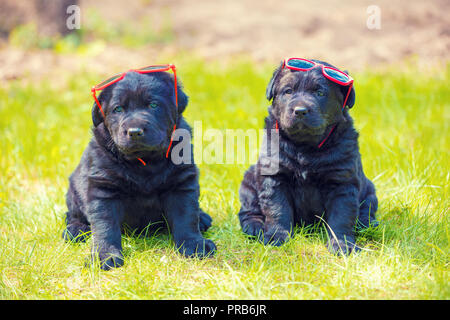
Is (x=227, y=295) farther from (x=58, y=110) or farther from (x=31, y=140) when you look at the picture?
(x=58, y=110)

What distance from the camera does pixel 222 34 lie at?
884 cm

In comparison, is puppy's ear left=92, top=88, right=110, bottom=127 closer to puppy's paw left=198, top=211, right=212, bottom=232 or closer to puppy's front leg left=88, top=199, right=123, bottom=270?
puppy's front leg left=88, top=199, right=123, bottom=270

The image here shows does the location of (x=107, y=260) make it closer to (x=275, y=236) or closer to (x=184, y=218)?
(x=184, y=218)

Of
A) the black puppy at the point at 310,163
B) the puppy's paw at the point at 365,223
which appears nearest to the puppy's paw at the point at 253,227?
the black puppy at the point at 310,163

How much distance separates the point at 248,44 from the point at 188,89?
211 centimetres

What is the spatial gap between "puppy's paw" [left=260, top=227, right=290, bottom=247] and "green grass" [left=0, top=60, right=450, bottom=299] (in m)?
0.06

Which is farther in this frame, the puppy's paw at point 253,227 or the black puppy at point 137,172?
the puppy's paw at point 253,227

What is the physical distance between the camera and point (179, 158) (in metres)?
3.43

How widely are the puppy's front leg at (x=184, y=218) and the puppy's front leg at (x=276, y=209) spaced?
44cm

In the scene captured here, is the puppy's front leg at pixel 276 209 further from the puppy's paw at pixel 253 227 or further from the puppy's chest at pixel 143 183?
the puppy's chest at pixel 143 183

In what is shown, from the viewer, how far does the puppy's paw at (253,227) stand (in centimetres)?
366

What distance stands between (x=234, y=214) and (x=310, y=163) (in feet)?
3.24

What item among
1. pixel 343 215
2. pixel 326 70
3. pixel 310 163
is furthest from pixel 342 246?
pixel 326 70
